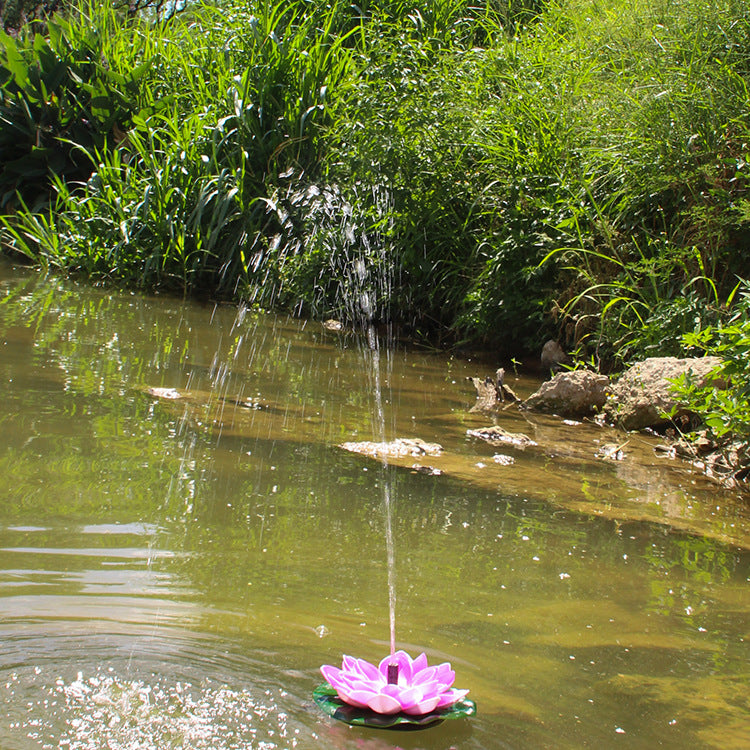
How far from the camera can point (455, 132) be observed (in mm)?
6086

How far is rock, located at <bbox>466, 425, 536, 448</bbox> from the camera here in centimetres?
389

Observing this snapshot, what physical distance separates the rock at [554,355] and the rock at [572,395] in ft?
3.13

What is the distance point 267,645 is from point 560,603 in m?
0.83

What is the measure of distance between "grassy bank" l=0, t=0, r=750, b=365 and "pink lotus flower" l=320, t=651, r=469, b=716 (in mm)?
2748

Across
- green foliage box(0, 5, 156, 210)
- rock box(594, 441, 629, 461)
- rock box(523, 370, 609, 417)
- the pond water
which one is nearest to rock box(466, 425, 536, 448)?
the pond water

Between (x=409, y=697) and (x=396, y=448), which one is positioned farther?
(x=396, y=448)

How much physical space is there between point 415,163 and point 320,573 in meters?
4.56

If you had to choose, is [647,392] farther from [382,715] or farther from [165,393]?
[382,715]

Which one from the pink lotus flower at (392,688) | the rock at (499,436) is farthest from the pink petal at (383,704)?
the rock at (499,436)

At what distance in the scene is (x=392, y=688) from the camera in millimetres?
1500

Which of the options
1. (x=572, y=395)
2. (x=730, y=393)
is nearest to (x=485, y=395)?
(x=572, y=395)

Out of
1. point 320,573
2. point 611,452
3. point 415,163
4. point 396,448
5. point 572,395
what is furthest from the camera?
point 415,163

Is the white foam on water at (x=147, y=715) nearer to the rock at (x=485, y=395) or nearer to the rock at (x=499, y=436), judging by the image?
the rock at (x=499, y=436)

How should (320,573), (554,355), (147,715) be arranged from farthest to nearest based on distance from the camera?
(554,355), (320,573), (147,715)
